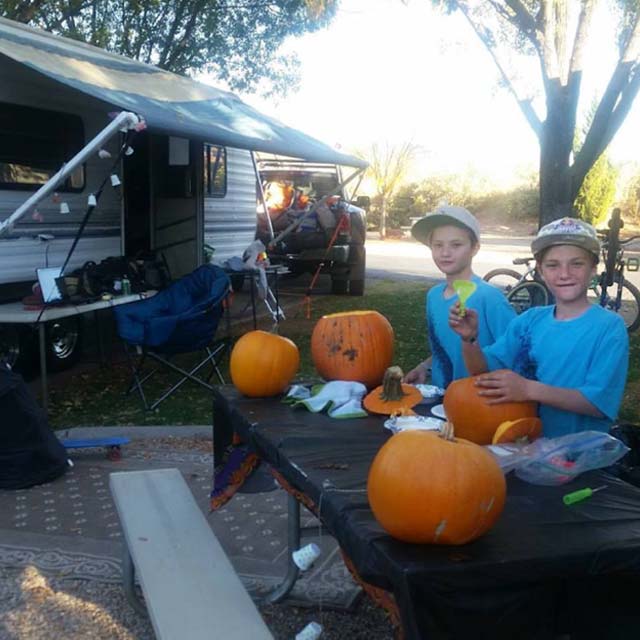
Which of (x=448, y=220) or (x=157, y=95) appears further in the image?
(x=157, y=95)

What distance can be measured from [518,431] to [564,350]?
0.33 metres

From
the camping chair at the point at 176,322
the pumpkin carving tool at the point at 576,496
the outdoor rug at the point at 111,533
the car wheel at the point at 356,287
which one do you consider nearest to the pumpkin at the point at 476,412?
the pumpkin carving tool at the point at 576,496

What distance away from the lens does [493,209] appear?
35.2 metres

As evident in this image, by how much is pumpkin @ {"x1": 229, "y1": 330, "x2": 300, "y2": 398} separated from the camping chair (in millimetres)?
3079

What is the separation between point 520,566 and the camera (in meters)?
1.49

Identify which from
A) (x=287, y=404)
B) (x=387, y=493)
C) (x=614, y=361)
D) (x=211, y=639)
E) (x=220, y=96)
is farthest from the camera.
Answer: (x=220, y=96)

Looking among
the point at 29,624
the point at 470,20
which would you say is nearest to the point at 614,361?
the point at 29,624

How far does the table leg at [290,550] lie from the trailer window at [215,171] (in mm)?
7416

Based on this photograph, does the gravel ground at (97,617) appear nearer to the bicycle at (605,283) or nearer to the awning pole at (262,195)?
the bicycle at (605,283)

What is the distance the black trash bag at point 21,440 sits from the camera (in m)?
4.18

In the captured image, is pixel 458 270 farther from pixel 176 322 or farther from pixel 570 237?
pixel 176 322

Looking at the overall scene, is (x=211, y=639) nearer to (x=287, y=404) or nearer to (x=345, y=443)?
(x=345, y=443)

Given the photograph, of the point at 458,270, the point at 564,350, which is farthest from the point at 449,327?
the point at 564,350

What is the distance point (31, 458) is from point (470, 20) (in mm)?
7688
